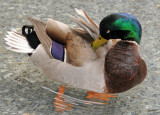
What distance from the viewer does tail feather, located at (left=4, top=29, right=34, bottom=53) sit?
3.64 meters

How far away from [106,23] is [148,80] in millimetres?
1191

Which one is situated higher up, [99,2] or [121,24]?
[121,24]

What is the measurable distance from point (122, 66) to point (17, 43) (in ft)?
4.22

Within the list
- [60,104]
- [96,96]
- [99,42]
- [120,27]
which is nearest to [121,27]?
[120,27]

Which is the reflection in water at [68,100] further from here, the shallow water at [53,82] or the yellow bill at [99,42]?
the yellow bill at [99,42]

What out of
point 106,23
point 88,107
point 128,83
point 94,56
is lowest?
point 88,107

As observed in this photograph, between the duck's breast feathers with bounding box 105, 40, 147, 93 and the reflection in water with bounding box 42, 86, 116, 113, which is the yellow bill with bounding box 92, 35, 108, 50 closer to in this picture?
the duck's breast feathers with bounding box 105, 40, 147, 93

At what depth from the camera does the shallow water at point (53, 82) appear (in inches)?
134

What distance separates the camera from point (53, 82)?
3814mm

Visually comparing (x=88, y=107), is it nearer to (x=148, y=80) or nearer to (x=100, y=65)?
(x=100, y=65)

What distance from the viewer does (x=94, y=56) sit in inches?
125

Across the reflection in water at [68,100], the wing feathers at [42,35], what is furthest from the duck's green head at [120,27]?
the reflection in water at [68,100]

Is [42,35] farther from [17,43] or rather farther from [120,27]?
[120,27]

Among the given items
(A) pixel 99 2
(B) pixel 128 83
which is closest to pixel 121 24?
(B) pixel 128 83
